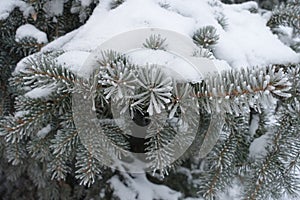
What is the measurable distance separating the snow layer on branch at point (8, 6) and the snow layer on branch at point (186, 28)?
0.29 metres

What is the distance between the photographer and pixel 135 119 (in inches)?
45.1

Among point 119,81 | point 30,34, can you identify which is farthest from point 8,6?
point 119,81

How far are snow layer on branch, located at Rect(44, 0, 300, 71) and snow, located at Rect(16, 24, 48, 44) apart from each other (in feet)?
0.46

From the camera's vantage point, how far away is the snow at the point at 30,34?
1.25 m

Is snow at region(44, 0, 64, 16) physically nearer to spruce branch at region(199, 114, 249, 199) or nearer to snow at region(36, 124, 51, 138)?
snow at region(36, 124, 51, 138)

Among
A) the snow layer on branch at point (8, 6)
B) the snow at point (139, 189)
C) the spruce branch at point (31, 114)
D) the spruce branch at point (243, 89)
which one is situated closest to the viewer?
the spruce branch at point (243, 89)

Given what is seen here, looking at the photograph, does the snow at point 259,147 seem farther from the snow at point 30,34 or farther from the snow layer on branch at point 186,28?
the snow at point 30,34

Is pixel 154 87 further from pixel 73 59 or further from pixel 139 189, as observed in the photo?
pixel 139 189

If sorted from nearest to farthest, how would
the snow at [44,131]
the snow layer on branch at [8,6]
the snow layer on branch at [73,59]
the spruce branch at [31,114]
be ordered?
the snow layer on branch at [73,59], the spruce branch at [31,114], the snow at [44,131], the snow layer on branch at [8,6]

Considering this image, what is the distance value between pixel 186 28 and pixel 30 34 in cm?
60

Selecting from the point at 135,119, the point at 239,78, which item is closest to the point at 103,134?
the point at 135,119

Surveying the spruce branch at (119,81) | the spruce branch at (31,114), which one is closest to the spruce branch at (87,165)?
the spruce branch at (31,114)

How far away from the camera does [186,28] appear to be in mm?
1060

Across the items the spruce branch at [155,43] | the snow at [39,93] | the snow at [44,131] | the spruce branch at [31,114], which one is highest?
the spruce branch at [155,43]
